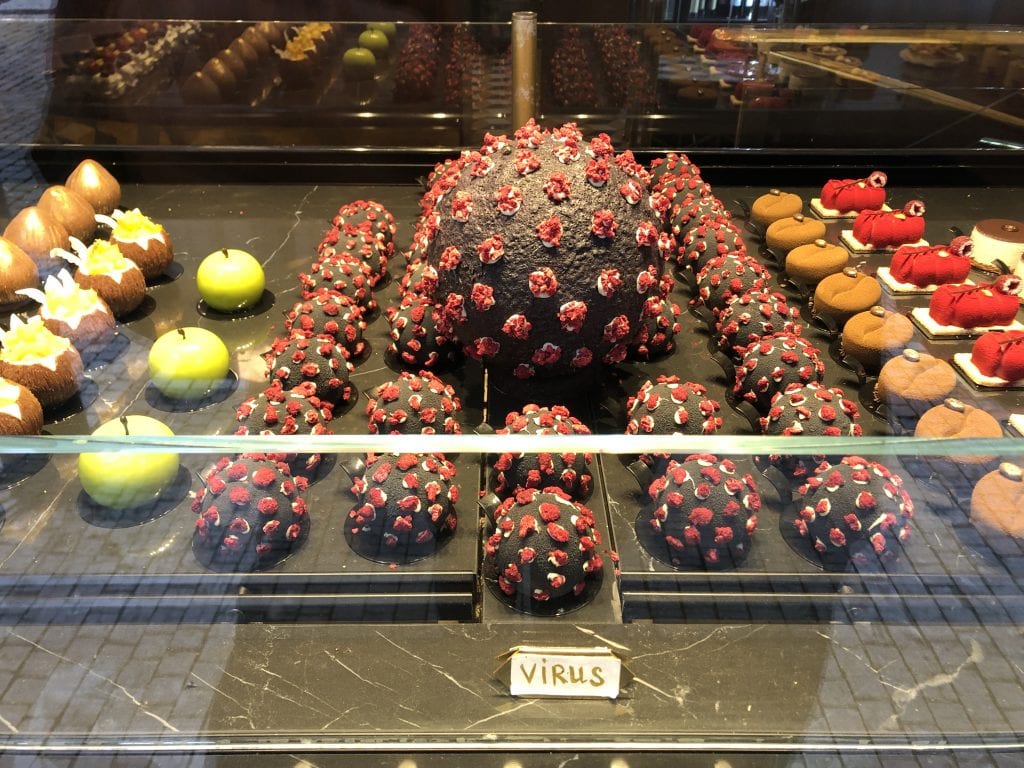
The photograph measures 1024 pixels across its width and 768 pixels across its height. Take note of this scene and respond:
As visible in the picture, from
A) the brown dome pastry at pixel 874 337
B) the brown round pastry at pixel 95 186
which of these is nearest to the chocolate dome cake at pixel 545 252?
the brown dome pastry at pixel 874 337

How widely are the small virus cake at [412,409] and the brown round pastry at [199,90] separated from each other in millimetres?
2585

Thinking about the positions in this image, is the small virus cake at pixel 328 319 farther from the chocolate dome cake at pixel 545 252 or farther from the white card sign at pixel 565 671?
the white card sign at pixel 565 671

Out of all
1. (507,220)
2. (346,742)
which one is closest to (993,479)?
(507,220)

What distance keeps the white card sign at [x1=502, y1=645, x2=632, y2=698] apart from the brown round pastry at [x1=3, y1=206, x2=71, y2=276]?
266 centimetres

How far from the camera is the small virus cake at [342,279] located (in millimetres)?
3154

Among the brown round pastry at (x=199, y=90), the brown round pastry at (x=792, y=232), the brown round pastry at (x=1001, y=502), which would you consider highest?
the brown round pastry at (x=199, y=90)

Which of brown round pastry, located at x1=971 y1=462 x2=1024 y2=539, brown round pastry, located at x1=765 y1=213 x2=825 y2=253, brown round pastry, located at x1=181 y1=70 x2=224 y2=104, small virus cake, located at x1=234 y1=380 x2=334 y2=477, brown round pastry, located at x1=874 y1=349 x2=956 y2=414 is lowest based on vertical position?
brown round pastry, located at x1=874 y1=349 x2=956 y2=414

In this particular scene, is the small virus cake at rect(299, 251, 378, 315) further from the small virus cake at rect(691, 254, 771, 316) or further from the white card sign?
the white card sign

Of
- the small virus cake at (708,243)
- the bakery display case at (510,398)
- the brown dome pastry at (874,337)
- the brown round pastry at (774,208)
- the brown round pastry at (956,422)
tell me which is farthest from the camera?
the brown round pastry at (774,208)

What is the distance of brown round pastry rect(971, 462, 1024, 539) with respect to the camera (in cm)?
198

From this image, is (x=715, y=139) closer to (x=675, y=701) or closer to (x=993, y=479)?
(x=993, y=479)

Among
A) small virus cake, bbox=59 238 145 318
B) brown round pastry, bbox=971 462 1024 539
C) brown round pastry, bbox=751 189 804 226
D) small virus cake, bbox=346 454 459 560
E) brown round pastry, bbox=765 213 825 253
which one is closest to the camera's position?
brown round pastry, bbox=971 462 1024 539

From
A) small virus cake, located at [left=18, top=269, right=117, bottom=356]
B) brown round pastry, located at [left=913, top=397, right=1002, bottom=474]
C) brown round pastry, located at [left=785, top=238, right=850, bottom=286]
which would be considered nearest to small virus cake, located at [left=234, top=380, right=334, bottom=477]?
small virus cake, located at [left=18, top=269, right=117, bottom=356]

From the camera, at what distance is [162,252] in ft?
11.6
